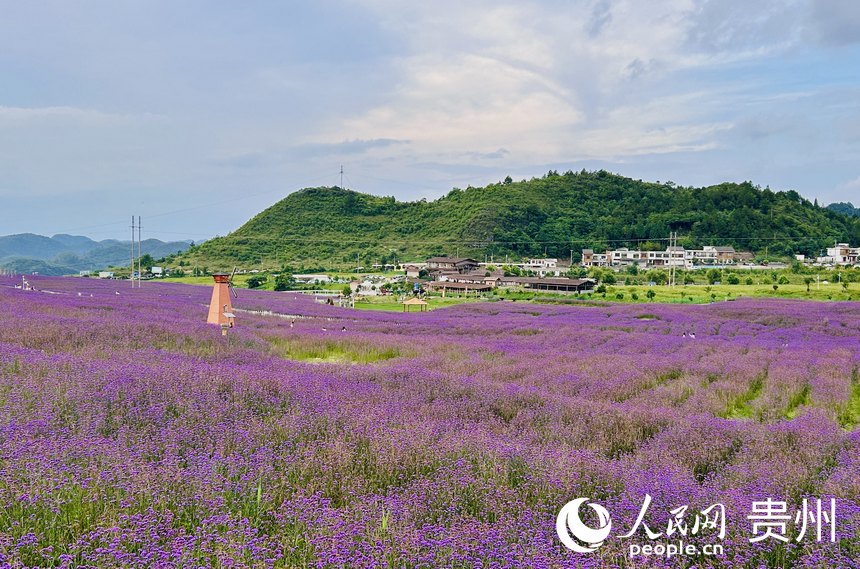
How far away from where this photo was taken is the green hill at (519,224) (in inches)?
4252

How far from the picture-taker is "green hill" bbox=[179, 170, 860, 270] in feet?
354

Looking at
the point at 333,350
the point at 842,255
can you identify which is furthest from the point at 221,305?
the point at 842,255

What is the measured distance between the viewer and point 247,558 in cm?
275

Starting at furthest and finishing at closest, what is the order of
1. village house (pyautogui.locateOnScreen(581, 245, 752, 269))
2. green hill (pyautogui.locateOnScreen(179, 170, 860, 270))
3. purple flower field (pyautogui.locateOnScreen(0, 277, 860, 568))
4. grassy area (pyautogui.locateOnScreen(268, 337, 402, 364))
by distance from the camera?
green hill (pyautogui.locateOnScreen(179, 170, 860, 270)), village house (pyautogui.locateOnScreen(581, 245, 752, 269)), grassy area (pyautogui.locateOnScreen(268, 337, 402, 364)), purple flower field (pyautogui.locateOnScreen(0, 277, 860, 568))

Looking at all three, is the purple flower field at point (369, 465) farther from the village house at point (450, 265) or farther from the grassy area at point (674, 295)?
the village house at point (450, 265)

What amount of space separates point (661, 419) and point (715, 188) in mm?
152053

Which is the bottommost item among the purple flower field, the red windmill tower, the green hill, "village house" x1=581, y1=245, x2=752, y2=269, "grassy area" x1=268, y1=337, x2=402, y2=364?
"grassy area" x1=268, y1=337, x2=402, y2=364

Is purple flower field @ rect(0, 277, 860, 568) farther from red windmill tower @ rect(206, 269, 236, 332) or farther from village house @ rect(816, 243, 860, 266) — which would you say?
village house @ rect(816, 243, 860, 266)

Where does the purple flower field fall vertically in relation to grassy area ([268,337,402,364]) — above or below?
above

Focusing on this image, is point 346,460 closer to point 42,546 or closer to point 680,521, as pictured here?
point 42,546

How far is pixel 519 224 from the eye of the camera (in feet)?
403

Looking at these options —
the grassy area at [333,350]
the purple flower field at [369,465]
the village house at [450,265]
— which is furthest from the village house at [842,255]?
the purple flower field at [369,465]

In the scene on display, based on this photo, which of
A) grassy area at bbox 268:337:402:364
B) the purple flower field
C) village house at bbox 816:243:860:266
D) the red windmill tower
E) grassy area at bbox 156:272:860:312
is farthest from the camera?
village house at bbox 816:243:860:266

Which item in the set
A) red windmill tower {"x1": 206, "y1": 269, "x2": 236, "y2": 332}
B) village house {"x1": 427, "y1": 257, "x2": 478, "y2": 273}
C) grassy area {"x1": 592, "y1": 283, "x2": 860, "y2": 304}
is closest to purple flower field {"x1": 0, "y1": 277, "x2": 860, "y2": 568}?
red windmill tower {"x1": 206, "y1": 269, "x2": 236, "y2": 332}
